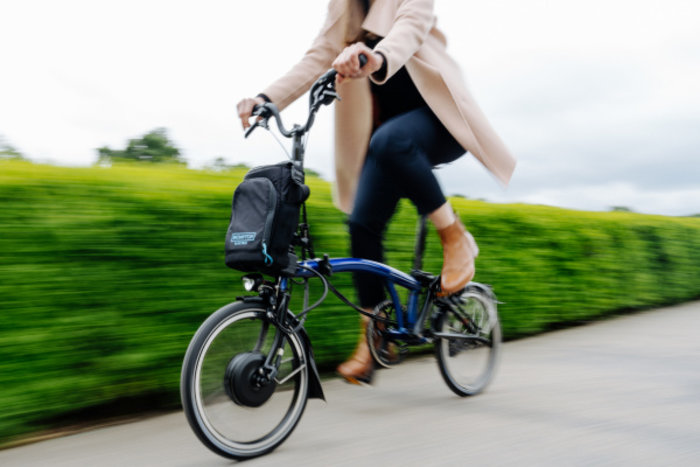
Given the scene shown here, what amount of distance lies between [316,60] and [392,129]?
55 cm

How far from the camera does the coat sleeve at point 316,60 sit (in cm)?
308

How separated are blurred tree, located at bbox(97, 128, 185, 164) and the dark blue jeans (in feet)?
4.92

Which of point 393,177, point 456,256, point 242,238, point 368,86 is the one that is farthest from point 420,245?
point 242,238

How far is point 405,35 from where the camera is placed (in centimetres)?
281

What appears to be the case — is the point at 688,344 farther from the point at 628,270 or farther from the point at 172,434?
the point at 172,434

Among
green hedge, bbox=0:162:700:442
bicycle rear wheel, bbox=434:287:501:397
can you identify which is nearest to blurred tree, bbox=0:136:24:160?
green hedge, bbox=0:162:700:442

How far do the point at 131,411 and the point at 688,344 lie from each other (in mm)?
4826

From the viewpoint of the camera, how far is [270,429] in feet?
8.86

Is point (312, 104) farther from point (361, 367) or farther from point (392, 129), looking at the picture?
point (361, 367)

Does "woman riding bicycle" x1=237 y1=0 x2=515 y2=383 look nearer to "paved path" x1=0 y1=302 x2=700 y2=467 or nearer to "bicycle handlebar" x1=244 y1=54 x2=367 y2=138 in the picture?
"bicycle handlebar" x1=244 y1=54 x2=367 y2=138

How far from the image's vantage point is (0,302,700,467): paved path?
8.72ft

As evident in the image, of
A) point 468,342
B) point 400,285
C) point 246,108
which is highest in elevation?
point 246,108

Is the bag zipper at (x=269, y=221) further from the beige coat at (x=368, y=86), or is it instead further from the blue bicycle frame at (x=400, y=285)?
the beige coat at (x=368, y=86)

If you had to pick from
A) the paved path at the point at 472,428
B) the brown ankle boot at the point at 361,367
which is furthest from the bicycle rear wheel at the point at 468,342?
the brown ankle boot at the point at 361,367
